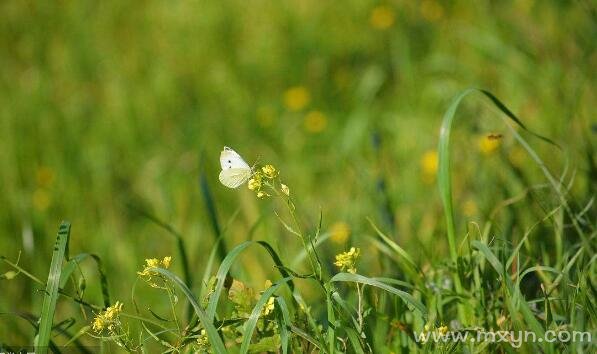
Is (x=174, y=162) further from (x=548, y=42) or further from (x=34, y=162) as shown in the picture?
(x=548, y=42)

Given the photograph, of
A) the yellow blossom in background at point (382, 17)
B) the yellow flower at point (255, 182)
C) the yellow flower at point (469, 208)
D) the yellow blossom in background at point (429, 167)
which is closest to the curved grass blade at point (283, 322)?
the yellow flower at point (255, 182)

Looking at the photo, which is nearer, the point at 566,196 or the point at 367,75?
the point at 566,196

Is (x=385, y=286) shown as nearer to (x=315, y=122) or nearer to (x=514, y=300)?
(x=514, y=300)

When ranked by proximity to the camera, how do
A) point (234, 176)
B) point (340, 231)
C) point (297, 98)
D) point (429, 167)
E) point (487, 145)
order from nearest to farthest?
point (234, 176) → point (340, 231) → point (487, 145) → point (429, 167) → point (297, 98)

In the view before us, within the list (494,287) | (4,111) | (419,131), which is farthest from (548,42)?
(4,111)

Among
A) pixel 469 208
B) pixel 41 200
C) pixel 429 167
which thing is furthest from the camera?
pixel 41 200

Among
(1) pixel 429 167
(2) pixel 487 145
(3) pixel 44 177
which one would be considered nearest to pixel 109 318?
(2) pixel 487 145

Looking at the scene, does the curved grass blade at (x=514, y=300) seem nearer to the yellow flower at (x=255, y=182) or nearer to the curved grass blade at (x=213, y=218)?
the yellow flower at (x=255, y=182)
